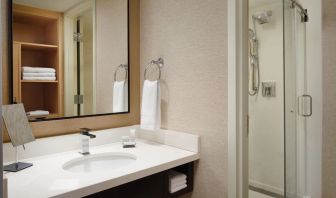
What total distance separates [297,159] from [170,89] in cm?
127

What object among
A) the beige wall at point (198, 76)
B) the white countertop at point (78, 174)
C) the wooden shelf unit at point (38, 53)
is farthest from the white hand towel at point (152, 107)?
the wooden shelf unit at point (38, 53)

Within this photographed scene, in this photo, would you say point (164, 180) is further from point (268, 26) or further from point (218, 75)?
point (268, 26)

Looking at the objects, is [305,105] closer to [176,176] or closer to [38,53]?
[176,176]

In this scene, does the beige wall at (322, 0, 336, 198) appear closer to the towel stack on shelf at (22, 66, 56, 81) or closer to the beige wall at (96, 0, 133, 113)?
the beige wall at (96, 0, 133, 113)

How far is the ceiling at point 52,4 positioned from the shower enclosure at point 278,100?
138 cm

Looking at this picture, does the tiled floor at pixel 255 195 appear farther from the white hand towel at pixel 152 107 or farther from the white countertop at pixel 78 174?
the white hand towel at pixel 152 107

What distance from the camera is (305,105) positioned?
6.52 ft

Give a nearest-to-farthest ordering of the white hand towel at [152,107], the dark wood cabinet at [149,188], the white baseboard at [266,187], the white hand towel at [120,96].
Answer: the dark wood cabinet at [149,188] → the white hand towel at [152,107] → the white hand towel at [120,96] → the white baseboard at [266,187]

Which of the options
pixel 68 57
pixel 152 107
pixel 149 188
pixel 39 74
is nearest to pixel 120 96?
pixel 152 107

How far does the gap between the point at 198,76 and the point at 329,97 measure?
4.02 feet

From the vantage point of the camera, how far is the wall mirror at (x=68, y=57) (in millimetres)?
1289

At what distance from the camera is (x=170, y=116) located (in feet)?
5.32

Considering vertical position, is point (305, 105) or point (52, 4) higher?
point (52, 4)

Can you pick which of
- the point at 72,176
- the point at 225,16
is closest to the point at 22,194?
the point at 72,176
